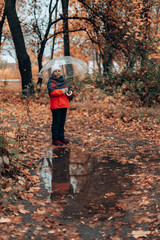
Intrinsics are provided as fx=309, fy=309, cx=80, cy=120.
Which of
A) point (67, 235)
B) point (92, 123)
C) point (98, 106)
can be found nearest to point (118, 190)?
point (67, 235)

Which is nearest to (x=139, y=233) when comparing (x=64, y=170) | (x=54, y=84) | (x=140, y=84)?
(x=64, y=170)

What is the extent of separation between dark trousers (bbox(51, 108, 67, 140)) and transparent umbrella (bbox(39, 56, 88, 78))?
1.23 meters

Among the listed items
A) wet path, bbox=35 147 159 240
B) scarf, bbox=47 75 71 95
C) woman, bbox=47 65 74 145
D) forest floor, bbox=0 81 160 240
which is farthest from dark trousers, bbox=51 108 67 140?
wet path, bbox=35 147 159 240

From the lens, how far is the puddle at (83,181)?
4.28 meters

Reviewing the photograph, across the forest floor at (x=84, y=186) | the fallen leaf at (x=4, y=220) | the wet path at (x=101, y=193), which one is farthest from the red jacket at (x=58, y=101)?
the fallen leaf at (x=4, y=220)

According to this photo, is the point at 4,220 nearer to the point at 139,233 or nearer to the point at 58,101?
the point at 139,233

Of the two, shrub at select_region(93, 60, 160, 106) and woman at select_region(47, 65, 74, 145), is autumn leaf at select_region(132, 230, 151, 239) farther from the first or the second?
shrub at select_region(93, 60, 160, 106)

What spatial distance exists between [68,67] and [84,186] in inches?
176

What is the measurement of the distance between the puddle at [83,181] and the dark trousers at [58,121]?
0.72m

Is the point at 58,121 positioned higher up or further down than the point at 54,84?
further down

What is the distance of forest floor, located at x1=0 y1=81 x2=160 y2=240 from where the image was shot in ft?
11.8

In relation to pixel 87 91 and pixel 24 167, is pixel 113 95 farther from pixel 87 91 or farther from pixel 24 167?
pixel 24 167

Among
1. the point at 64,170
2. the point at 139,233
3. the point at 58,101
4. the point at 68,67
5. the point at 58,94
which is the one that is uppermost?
the point at 68,67

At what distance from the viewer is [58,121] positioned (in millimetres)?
7395
